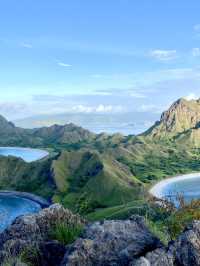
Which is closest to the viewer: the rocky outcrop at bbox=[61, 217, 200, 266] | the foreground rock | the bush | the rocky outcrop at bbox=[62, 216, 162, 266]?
the rocky outcrop at bbox=[61, 217, 200, 266]

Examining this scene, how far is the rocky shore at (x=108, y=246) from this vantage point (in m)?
14.4

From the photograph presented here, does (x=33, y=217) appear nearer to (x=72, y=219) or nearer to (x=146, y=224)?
(x=72, y=219)

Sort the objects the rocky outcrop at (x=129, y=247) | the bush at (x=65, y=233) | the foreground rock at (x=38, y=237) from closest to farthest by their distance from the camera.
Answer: the rocky outcrop at (x=129, y=247)
the foreground rock at (x=38, y=237)
the bush at (x=65, y=233)

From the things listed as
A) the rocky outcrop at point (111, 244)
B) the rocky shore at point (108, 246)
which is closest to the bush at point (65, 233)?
the rocky shore at point (108, 246)

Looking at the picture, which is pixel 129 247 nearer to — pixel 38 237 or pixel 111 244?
pixel 111 244

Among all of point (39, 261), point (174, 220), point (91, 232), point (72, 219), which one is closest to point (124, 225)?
point (91, 232)

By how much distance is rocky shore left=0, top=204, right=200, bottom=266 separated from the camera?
14359 mm

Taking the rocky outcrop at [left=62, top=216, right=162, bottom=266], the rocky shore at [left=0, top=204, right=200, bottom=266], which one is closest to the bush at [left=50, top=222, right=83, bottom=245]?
the rocky shore at [left=0, top=204, right=200, bottom=266]

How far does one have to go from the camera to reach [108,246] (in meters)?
16.1

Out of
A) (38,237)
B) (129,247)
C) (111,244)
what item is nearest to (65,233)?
(38,237)

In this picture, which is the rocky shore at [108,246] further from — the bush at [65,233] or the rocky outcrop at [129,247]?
the bush at [65,233]

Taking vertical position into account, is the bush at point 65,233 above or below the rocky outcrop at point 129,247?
below

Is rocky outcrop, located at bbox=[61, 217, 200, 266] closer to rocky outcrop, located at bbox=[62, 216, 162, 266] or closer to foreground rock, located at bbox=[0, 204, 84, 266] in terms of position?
rocky outcrop, located at bbox=[62, 216, 162, 266]

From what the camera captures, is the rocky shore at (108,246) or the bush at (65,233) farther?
the bush at (65,233)
